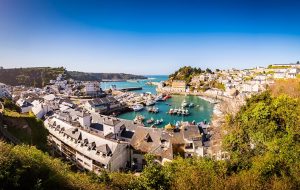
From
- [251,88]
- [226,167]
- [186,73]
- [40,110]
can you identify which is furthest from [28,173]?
[186,73]

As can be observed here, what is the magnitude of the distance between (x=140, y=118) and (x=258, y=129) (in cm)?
2638

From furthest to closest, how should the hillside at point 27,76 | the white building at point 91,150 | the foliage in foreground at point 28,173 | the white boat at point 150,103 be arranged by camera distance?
the hillside at point 27,76, the white boat at point 150,103, the white building at point 91,150, the foliage in foreground at point 28,173

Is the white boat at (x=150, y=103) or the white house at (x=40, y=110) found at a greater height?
the white house at (x=40, y=110)

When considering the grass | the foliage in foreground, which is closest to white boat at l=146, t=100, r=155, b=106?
the grass

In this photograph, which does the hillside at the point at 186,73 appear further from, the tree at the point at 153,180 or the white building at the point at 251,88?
the tree at the point at 153,180

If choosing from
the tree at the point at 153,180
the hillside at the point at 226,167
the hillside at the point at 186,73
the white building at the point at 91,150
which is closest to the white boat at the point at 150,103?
the white building at the point at 91,150

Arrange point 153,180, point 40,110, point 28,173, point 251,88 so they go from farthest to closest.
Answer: point 251,88 → point 40,110 → point 153,180 → point 28,173

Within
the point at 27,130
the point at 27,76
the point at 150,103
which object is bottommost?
the point at 150,103

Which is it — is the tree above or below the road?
above

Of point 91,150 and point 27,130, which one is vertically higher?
point 27,130

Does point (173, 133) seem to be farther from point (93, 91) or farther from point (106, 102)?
point (93, 91)

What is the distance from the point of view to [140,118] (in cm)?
4088

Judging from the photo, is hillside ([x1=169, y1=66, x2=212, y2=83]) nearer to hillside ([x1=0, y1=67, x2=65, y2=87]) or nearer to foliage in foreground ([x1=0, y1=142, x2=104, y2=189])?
hillside ([x1=0, y1=67, x2=65, y2=87])

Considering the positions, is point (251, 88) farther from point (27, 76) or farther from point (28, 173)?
point (27, 76)
